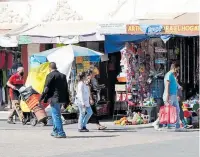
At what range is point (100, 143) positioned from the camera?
39.3 feet

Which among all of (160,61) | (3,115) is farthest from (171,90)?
(3,115)

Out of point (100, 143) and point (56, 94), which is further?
point (56, 94)

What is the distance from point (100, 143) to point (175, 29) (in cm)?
408

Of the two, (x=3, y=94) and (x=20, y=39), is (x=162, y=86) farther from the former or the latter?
(x=3, y=94)

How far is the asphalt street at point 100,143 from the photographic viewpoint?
1057 centimetres

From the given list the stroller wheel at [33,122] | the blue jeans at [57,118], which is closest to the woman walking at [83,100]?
the blue jeans at [57,118]

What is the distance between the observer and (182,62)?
16875 millimetres

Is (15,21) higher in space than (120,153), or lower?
higher

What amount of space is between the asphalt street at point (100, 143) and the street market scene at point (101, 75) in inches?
0.9

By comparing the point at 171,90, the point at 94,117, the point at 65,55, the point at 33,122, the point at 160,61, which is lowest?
the point at 33,122

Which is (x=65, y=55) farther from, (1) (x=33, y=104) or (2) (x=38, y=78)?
(1) (x=33, y=104)

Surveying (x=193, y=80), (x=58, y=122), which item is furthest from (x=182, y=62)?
(x=58, y=122)

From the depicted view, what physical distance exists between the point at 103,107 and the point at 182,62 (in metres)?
2.64

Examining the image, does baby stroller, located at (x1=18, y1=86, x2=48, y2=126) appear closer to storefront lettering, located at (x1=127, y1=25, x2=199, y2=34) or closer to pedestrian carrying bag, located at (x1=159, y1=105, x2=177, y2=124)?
storefront lettering, located at (x1=127, y1=25, x2=199, y2=34)
